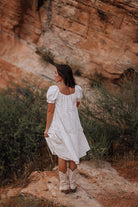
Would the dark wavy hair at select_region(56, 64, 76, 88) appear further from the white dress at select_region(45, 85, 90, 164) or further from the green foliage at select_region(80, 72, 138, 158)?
the green foliage at select_region(80, 72, 138, 158)

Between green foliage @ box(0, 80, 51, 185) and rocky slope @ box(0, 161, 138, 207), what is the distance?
3.89ft

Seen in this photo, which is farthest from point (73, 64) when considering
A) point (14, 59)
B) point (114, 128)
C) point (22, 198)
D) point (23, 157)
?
point (22, 198)

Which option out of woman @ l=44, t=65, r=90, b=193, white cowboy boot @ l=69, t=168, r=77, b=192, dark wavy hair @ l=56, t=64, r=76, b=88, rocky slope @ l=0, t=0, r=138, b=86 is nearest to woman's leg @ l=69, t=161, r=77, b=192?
white cowboy boot @ l=69, t=168, r=77, b=192

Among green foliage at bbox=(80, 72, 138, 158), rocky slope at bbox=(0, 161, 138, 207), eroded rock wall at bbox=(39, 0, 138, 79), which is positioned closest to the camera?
rocky slope at bbox=(0, 161, 138, 207)

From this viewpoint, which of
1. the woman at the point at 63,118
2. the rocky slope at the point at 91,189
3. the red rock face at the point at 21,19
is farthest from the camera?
the red rock face at the point at 21,19

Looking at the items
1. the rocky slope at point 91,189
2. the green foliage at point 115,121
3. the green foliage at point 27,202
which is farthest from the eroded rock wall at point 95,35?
the green foliage at point 27,202

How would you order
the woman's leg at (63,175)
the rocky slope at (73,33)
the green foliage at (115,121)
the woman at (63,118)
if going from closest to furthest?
the woman at (63,118), the woman's leg at (63,175), the green foliage at (115,121), the rocky slope at (73,33)

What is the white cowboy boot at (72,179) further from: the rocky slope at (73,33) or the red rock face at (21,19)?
the red rock face at (21,19)

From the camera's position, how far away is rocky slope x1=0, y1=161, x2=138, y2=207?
3.51 metres

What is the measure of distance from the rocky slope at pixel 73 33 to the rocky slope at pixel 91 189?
3.65 meters

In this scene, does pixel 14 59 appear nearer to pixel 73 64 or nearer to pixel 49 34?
pixel 49 34

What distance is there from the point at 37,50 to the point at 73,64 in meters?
1.46

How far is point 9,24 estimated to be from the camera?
319 inches

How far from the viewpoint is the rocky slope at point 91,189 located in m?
3.51
